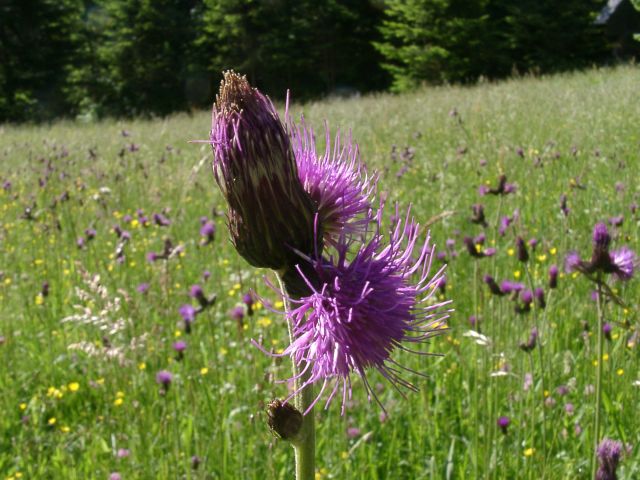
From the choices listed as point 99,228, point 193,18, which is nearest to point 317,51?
point 193,18

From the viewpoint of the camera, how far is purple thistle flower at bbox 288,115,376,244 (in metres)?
1.05

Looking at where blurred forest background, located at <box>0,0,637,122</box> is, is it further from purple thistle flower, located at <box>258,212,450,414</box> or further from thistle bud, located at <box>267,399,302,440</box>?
thistle bud, located at <box>267,399,302,440</box>

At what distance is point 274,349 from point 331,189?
1558 mm

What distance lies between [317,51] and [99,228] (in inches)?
982

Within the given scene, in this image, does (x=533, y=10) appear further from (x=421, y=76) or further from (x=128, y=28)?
(x=128, y=28)

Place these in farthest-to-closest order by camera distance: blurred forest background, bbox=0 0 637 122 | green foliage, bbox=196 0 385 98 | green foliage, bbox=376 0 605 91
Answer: green foliage, bbox=196 0 385 98
blurred forest background, bbox=0 0 637 122
green foliage, bbox=376 0 605 91

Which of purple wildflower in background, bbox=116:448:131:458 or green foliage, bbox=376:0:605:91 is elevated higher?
green foliage, bbox=376:0:605:91

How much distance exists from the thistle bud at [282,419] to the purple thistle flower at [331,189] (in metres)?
0.30

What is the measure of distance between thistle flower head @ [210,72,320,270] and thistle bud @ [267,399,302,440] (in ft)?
0.64

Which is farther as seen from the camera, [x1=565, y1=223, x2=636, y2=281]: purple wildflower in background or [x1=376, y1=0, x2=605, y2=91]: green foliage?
[x1=376, y1=0, x2=605, y2=91]: green foliage

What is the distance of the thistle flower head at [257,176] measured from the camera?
2.92ft

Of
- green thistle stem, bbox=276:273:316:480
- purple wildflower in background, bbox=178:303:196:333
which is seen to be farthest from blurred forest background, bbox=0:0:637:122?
green thistle stem, bbox=276:273:316:480

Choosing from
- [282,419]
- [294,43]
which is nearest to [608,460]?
[282,419]

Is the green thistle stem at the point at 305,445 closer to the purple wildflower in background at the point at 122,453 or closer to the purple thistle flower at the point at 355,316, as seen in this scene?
the purple thistle flower at the point at 355,316
